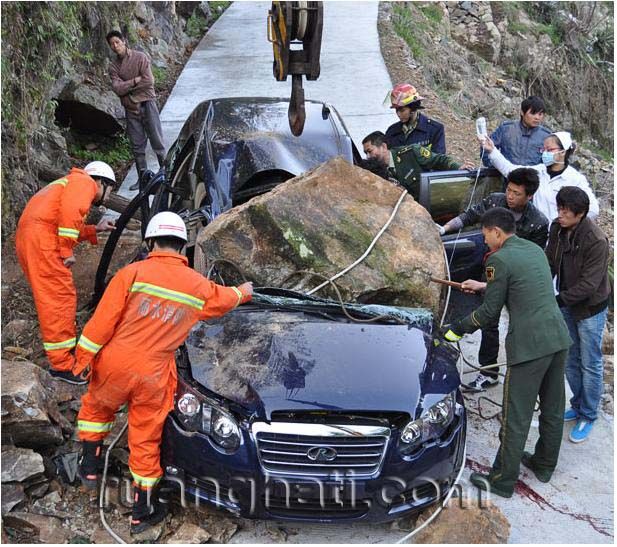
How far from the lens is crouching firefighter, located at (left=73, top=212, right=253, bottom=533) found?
3652mm

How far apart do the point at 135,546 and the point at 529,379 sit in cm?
235

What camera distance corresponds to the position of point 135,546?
3646mm

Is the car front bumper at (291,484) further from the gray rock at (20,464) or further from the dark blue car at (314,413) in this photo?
the gray rock at (20,464)

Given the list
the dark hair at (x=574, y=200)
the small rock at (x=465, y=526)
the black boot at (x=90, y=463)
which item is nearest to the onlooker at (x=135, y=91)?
the black boot at (x=90, y=463)

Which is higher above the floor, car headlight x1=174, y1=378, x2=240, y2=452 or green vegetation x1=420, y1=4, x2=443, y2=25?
car headlight x1=174, y1=378, x2=240, y2=452

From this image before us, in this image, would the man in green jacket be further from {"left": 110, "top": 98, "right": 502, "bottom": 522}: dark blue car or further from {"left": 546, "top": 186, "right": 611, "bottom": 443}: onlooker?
{"left": 546, "top": 186, "right": 611, "bottom": 443}: onlooker

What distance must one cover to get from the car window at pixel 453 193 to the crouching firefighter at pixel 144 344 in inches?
94.6

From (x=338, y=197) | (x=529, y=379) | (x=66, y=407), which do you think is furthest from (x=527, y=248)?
(x=66, y=407)

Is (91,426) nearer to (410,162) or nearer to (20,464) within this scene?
(20,464)

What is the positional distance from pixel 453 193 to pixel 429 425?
94.9 inches

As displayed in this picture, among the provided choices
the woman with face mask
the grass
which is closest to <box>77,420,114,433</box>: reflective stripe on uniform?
the woman with face mask

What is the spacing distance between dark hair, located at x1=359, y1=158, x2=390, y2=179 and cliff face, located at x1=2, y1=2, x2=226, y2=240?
3084 millimetres

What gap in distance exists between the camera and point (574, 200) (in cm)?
450

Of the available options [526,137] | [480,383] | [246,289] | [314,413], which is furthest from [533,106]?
[314,413]
